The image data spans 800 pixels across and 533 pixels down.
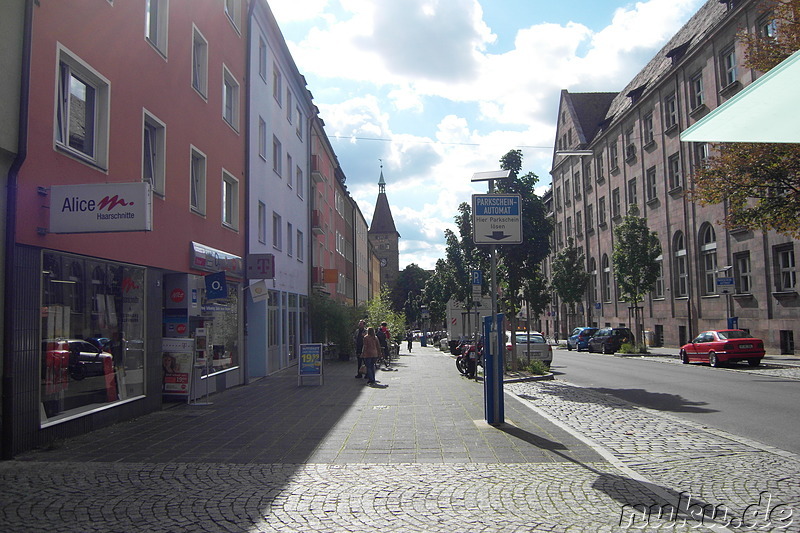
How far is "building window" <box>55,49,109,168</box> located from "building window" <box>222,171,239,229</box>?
23.8 feet

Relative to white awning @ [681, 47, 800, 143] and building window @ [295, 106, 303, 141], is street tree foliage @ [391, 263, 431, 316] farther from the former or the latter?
white awning @ [681, 47, 800, 143]

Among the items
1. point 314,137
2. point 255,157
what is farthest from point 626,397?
point 314,137

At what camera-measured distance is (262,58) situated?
911 inches

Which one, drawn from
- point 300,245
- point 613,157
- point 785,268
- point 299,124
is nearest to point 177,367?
point 300,245

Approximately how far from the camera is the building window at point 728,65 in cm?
3199

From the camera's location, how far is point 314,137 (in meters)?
35.5

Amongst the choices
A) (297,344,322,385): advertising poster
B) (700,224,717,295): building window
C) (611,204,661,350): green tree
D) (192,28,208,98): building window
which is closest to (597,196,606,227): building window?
(700,224,717,295): building window

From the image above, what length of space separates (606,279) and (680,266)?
1360cm

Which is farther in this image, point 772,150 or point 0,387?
point 772,150

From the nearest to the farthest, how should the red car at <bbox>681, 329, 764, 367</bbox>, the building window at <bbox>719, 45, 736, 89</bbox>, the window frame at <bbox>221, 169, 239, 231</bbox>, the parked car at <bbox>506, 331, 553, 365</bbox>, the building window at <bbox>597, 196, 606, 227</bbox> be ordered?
1. the window frame at <bbox>221, 169, 239, 231</bbox>
2. the red car at <bbox>681, 329, 764, 367</bbox>
3. the parked car at <bbox>506, 331, 553, 365</bbox>
4. the building window at <bbox>719, 45, 736, 89</bbox>
5. the building window at <bbox>597, 196, 606, 227</bbox>

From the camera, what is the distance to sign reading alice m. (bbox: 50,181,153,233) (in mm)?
8312

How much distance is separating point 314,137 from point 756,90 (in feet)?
112

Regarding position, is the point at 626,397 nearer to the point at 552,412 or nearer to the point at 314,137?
the point at 552,412

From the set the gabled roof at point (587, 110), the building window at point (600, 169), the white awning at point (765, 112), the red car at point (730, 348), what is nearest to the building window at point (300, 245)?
the red car at point (730, 348)
